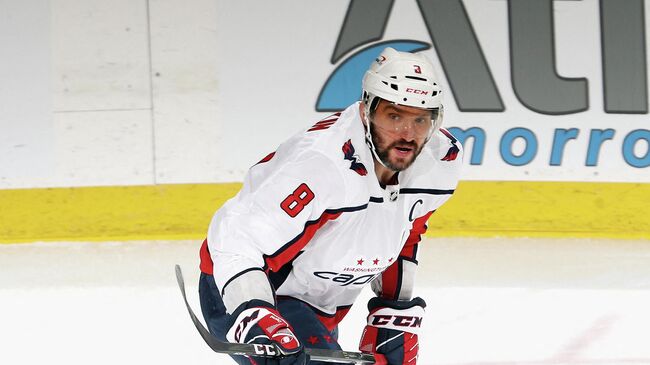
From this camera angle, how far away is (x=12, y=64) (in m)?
5.54

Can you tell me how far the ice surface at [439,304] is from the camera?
3.71 meters

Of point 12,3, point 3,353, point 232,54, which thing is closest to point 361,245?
point 3,353

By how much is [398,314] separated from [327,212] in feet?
1.52

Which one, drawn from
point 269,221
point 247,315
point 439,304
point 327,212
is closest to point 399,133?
point 327,212

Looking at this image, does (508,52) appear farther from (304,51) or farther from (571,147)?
(304,51)

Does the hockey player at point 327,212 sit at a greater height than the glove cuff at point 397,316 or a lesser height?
greater

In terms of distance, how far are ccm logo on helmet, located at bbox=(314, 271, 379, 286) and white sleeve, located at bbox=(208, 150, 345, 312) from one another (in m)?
0.18

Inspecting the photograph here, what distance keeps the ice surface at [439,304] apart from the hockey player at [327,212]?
4.09 ft

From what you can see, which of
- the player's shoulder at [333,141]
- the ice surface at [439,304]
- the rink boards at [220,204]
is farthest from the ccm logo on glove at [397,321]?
the rink boards at [220,204]

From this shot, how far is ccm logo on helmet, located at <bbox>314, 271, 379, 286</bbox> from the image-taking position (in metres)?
2.36

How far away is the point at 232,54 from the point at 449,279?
1.71m

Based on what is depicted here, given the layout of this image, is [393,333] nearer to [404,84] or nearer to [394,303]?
[394,303]

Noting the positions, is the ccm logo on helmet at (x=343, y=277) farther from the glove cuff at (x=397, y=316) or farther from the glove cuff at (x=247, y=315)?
the glove cuff at (x=247, y=315)

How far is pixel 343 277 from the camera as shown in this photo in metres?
2.38
